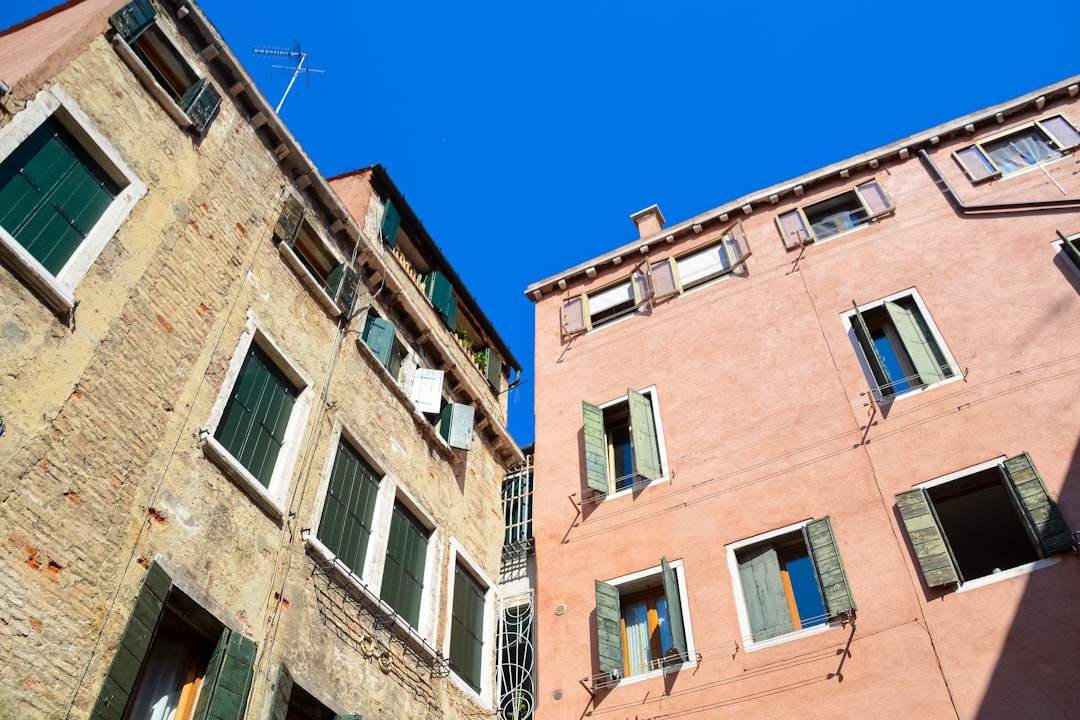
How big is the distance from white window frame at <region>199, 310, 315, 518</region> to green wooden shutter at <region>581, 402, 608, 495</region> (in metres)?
5.13

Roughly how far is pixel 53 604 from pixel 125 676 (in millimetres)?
873

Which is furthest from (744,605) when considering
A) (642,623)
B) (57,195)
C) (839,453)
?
(57,195)

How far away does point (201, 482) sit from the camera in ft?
31.2

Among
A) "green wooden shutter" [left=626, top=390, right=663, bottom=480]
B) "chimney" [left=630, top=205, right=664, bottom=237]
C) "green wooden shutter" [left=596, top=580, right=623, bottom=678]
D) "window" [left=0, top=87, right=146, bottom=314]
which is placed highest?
"chimney" [left=630, top=205, right=664, bottom=237]

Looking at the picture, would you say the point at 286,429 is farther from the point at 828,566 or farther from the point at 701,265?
the point at 701,265

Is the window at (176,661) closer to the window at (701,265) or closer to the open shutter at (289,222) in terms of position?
the open shutter at (289,222)

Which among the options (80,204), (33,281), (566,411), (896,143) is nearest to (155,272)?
(80,204)

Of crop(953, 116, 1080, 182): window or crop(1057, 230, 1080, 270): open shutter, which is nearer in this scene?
crop(1057, 230, 1080, 270): open shutter

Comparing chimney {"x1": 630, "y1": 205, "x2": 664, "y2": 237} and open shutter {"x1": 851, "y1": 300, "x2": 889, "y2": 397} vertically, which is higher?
chimney {"x1": 630, "y1": 205, "x2": 664, "y2": 237}

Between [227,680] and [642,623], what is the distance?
656 centimetres

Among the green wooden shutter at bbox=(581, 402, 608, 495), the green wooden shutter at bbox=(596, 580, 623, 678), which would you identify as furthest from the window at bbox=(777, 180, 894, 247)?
the green wooden shutter at bbox=(596, 580, 623, 678)

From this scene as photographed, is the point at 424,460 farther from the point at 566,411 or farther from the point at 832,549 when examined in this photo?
the point at 832,549

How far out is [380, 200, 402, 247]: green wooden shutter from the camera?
16.3 m

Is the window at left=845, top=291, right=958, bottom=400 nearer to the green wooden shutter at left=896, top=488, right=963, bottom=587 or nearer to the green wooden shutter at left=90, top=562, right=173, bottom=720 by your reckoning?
the green wooden shutter at left=896, top=488, right=963, bottom=587
